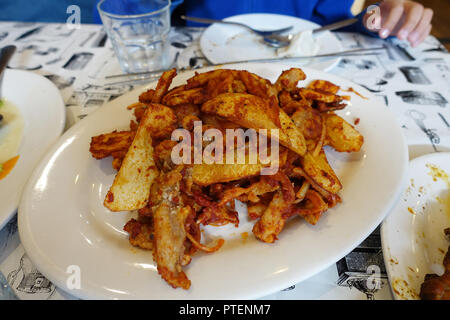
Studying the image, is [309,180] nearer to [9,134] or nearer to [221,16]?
[9,134]

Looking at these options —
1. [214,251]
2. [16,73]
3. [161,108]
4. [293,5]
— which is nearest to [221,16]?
[293,5]

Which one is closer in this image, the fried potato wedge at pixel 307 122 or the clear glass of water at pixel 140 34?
the fried potato wedge at pixel 307 122

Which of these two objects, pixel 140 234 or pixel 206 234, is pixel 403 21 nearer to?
pixel 206 234

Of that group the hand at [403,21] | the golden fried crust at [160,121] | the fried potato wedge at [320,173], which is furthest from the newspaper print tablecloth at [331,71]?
the golden fried crust at [160,121]

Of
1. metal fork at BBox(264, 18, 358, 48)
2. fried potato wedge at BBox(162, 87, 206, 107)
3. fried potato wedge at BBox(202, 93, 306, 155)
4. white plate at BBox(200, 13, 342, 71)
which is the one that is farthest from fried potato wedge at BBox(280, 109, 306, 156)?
metal fork at BBox(264, 18, 358, 48)

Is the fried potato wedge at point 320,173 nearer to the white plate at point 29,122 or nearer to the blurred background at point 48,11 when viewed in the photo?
the white plate at point 29,122

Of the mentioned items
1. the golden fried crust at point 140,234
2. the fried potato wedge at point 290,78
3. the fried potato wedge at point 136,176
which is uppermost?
the fried potato wedge at point 290,78
